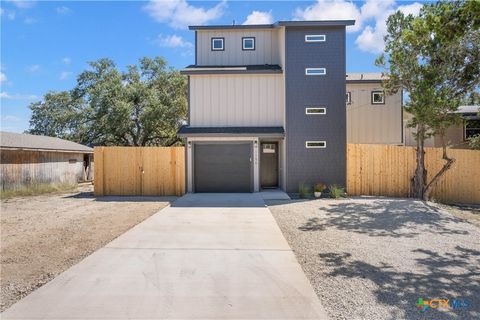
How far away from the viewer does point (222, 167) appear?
13375 millimetres

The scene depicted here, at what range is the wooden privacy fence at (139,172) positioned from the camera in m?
13.0

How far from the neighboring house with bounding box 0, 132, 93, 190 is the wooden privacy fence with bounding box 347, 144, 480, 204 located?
15.6 m

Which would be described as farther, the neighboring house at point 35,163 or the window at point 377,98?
the window at point 377,98

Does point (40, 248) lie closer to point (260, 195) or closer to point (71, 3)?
point (260, 195)

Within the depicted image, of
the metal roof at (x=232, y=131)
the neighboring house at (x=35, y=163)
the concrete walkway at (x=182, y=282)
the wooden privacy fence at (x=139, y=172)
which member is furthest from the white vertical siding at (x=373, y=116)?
the neighboring house at (x=35, y=163)

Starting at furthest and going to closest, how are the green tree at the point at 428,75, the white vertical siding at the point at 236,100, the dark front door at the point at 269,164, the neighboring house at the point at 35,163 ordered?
1. the dark front door at the point at 269,164
2. the neighboring house at the point at 35,163
3. the white vertical siding at the point at 236,100
4. the green tree at the point at 428,75

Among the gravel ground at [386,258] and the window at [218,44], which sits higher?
the window at [218,44]

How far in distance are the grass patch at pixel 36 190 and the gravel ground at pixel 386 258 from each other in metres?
12.0

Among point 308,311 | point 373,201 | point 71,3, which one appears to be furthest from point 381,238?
point 71,3

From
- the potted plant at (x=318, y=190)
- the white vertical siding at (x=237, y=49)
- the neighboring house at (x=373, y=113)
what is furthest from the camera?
the neighboring house at (x=373, y=113)

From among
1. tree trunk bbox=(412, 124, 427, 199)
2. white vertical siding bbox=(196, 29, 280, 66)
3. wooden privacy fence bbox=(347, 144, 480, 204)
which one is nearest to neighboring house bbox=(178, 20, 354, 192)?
white vertical siding bbox=(196, 29, 280, 66)

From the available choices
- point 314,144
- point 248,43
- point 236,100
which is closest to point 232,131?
point 236,100

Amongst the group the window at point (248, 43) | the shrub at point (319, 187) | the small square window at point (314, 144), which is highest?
the window at point (248, 43)

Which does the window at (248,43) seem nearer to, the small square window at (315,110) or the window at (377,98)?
the small square window at (315,110)
